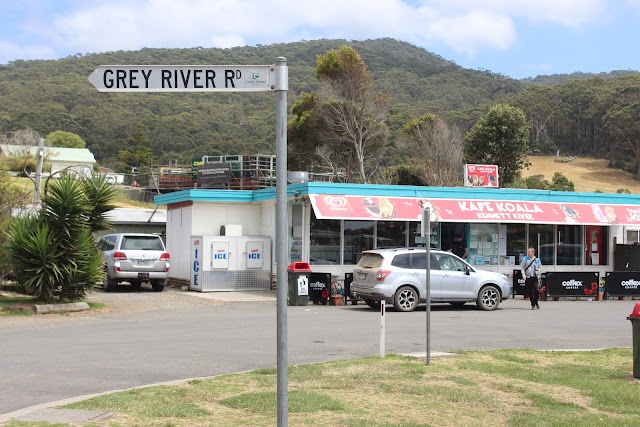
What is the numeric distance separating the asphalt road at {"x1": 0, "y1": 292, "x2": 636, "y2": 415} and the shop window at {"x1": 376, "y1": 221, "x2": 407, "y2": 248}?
4.77 meters

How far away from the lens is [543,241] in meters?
30.0

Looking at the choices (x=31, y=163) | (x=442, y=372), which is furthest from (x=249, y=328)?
(x=31, y=163)

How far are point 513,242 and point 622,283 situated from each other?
394 centimetres

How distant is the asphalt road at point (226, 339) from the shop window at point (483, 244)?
5789 mm

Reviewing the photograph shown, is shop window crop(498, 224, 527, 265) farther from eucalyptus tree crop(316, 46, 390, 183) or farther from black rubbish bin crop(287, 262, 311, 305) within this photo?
eucalyptus tree crop(316, 46, 390, 183)

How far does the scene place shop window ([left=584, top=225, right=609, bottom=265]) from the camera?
3064cm

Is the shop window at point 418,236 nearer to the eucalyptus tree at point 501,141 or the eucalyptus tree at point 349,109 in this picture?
the eucalyptus tree at point 349,109

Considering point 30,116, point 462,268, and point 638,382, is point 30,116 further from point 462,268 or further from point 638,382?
point 638,382

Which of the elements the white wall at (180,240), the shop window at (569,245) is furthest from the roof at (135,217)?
the shop window at (569,245)

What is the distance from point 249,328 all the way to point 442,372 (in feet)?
22.0

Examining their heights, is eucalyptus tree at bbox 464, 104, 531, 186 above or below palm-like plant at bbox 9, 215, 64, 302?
above

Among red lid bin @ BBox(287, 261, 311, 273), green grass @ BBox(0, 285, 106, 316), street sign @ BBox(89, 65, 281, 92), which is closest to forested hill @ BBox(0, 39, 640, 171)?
red lid bin @ BBox(287, 261, 311, 273)

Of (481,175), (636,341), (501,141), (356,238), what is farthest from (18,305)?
(501,141)

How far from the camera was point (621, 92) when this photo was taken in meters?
92.1
